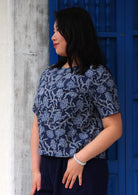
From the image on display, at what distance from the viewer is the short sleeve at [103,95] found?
169 centimetres

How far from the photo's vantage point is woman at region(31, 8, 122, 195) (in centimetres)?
169

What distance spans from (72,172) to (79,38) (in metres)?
0.76

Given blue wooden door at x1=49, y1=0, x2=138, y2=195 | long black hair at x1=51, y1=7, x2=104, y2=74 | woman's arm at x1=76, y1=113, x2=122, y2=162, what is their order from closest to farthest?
woman's arm at x1=76, y1=113, x2=122, y2=162
long black hair at x1=51, y1=7, x2=104, y2=74
blue wooden door at x1=49, y1=0, x2=138, y2=195

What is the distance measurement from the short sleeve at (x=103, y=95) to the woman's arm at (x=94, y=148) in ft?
0.14

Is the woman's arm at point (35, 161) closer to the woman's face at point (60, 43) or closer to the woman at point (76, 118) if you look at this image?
the woman at point (76, 118)

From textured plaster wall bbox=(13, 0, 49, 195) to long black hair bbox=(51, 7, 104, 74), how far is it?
1.78ft

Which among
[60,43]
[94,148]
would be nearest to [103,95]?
[94,148]

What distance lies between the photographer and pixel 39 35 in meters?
2.36

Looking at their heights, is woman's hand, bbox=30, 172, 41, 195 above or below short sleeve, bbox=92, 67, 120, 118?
below

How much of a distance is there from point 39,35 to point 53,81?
688 millimetres

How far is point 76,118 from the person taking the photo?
1724 mm

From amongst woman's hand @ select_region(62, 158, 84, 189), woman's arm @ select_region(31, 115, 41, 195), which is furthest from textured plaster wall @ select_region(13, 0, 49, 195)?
woman's hand @ select_region(62, 158, 84, 189)
